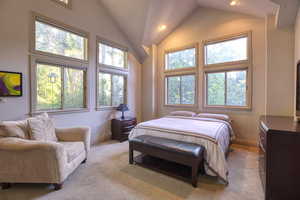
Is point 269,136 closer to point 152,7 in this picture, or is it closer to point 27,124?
point 27,124

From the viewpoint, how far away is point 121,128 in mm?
4504

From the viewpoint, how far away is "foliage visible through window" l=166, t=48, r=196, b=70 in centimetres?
510

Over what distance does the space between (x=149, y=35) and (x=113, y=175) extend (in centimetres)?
436

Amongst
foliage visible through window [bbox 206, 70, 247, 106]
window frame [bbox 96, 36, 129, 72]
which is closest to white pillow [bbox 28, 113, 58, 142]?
window frame [bbox 96, 36, 129, 72]

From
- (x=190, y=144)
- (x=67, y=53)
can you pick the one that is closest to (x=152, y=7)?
(x=67, y=53)

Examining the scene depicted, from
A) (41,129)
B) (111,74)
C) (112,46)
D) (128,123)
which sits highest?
(112,46)

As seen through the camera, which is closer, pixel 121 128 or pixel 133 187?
pixel 133 187

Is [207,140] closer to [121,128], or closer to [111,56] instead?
[121,128]

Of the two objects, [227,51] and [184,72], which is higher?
[227,51]

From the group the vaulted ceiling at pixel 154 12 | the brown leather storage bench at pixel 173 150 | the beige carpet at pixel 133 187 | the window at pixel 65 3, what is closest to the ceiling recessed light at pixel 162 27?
the vaulted ceiling at pixel 154 12

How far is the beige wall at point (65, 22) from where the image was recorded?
111 inches

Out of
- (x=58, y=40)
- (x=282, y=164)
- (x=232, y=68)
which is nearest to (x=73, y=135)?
(x=58, y=40)

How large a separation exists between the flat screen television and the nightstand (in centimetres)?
241

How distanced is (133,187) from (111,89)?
3.35 metres
